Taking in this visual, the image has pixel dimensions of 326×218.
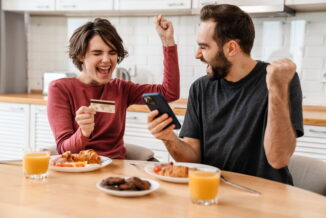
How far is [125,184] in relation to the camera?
3.96 feet

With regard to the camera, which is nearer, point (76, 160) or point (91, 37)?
point (76, 160)

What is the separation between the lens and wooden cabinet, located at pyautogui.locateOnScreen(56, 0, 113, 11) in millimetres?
3656

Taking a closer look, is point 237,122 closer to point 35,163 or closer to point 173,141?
point 173,141

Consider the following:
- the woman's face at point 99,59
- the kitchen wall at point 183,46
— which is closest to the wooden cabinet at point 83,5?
the kitchen wall at point 183,46

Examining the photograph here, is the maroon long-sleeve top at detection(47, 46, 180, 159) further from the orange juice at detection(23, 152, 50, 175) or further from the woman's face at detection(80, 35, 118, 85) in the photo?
the orange juice at detection(23, 152, 50, 175)

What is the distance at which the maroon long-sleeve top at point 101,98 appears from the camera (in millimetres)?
1927

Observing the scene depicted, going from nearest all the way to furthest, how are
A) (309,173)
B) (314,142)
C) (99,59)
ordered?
(309,173) < (99,59) < (314,142)

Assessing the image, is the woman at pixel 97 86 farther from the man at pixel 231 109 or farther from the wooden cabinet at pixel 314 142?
the wooden cabinet at pixel 314 142

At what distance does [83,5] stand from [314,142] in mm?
2341

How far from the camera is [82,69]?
221 centimetres

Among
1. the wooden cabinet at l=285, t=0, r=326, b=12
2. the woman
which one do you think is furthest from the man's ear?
the wooden cabinet at l=285, t=0, r=326, b=12

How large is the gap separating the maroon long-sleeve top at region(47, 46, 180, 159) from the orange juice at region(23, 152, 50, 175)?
1.28 feet

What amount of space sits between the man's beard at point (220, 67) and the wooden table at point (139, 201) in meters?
0.58

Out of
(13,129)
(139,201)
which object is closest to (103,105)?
(139,201)
